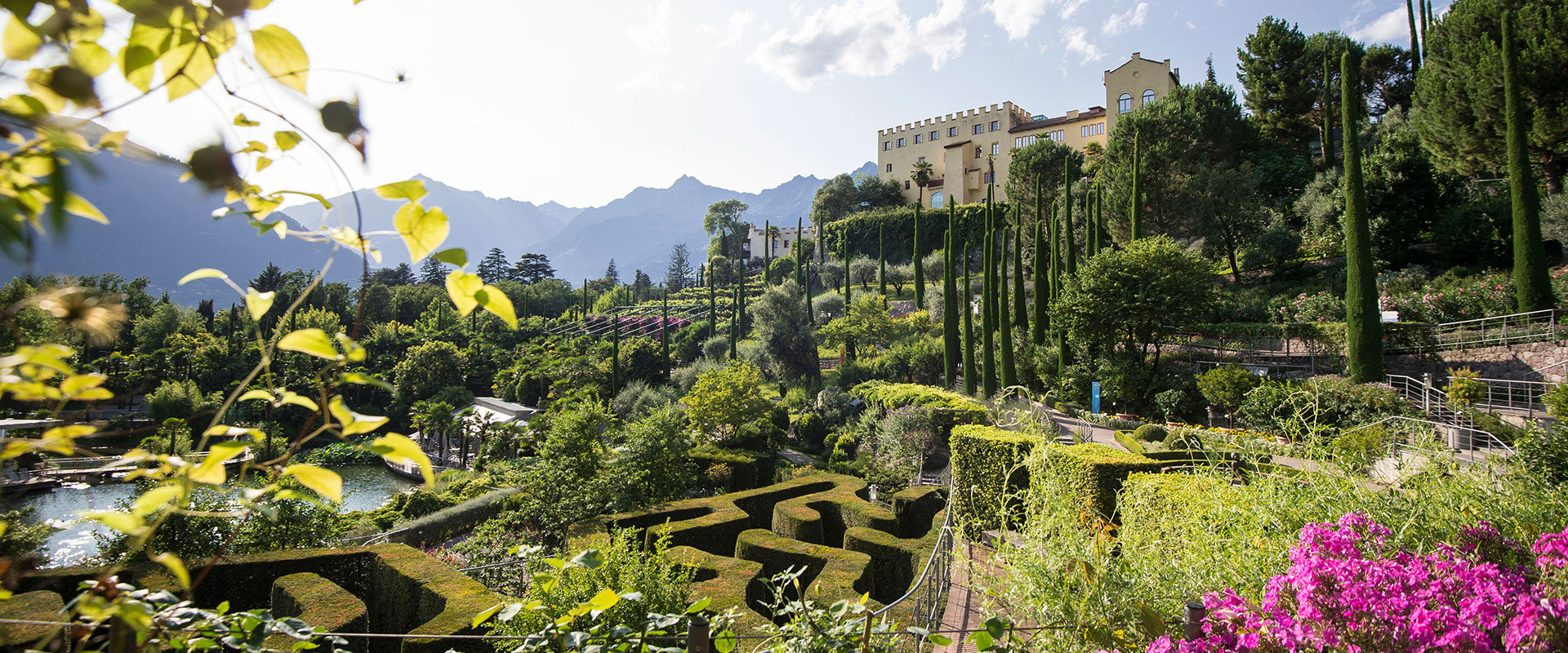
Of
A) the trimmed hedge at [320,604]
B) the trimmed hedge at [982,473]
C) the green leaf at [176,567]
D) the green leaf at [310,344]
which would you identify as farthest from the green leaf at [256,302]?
the trimmed hedge at [982,473]

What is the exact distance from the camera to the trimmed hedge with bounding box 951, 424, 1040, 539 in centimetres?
891

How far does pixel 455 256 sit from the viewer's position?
869 mm

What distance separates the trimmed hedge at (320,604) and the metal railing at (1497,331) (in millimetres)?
22054

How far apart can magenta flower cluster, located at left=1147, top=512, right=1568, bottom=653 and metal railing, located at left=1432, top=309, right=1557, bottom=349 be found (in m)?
18.8

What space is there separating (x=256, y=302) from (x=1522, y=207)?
22.8 meters

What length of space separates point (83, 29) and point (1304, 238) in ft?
104

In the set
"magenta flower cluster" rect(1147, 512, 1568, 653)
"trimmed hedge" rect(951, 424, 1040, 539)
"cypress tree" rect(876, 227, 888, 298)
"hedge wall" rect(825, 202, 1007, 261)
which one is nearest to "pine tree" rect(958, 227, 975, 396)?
"cypress tree" rect(876, 227, 888, 298)

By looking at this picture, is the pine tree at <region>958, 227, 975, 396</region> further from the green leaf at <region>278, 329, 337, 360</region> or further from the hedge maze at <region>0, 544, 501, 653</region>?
the green leaf at <region>278, 329, 337, 360</region>

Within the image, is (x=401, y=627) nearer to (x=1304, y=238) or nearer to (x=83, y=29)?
(x=83, y=29)

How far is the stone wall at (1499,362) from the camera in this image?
14.4 meters

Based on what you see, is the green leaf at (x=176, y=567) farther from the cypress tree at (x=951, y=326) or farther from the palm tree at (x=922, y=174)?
the palm tree at (x=922, y=174)

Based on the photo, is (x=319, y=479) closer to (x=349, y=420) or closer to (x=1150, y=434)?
(x=349, y=420)

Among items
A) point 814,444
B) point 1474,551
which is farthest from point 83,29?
point 814,444

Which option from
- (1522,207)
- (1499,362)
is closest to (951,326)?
(1499,362)
